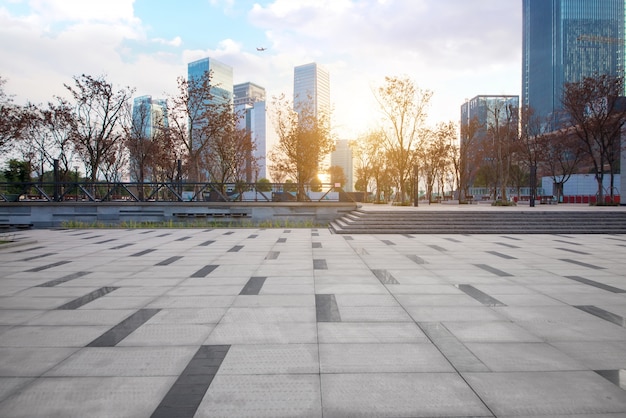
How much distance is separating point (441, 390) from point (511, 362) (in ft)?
3.02

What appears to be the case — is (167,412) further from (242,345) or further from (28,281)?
(28,281)

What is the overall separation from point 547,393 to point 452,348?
0.90 m

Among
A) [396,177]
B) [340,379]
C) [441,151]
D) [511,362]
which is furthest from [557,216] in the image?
[396,177]

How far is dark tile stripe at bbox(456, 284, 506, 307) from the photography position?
196 inches

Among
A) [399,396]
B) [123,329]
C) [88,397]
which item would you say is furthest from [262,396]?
[123,329]

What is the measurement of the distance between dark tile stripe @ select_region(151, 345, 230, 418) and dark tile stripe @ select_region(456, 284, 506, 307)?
3652mm

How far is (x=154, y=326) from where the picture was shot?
13.5 ft

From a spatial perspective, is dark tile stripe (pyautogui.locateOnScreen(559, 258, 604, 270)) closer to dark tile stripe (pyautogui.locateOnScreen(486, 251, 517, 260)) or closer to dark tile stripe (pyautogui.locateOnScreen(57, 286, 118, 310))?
dark tile stripe (pyautogui.locateOnScreen(486, 251, 517, 260))

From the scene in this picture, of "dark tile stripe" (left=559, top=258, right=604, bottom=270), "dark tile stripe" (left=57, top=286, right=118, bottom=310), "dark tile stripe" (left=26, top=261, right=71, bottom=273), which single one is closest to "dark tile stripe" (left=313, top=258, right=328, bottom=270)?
"dark tile stripe" (left=57, top=286, right=118, bottom=310)

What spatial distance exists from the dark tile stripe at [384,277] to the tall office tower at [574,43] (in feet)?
498

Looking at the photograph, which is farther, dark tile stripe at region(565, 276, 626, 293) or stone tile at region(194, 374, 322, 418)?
dark tile stripe at region(565, 276, 626, 293)

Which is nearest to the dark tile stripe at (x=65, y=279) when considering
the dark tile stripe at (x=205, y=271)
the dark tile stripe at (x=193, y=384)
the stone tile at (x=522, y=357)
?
the dark tile stripe at (x=205, y=271)

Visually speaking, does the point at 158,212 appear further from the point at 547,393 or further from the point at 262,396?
the point at 547,393

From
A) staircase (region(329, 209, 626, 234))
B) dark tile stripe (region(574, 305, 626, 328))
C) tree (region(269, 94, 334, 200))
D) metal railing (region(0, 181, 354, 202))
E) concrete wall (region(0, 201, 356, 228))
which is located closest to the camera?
dark tile stripe (region(574, 305, 626, 328))
